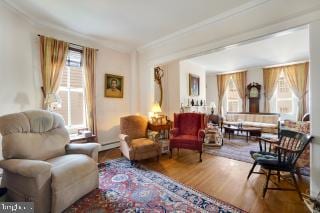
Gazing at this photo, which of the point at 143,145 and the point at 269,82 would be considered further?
the point at 269,82

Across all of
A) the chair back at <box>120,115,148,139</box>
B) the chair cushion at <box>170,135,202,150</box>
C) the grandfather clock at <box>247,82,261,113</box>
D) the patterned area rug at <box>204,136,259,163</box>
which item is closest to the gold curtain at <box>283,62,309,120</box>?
the grandfather clock at <box>247,82,261,113</box>

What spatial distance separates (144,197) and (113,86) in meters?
3.20

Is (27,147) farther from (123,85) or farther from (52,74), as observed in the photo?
(123,85)

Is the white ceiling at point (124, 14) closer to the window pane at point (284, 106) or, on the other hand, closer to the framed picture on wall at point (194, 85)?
the framed picture on wall at point (194, 85)

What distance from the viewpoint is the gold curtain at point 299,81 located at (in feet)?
20.5

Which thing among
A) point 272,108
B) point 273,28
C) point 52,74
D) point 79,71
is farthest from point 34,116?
point 272,108

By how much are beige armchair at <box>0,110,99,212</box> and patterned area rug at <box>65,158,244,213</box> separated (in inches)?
8.2

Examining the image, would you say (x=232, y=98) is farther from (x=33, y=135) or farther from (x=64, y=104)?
(x=33, y=135)

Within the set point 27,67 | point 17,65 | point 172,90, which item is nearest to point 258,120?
point 172,90

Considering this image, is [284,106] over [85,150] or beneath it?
over

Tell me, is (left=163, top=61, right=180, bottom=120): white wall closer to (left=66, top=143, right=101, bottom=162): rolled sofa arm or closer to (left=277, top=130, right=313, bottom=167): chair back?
(left=277, top=130, right=313, bottom=167): chair back

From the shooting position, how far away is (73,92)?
397cm

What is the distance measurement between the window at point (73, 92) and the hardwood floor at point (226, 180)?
108 cm

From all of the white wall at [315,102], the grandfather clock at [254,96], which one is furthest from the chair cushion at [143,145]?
the grandfather clock at [254,96]
